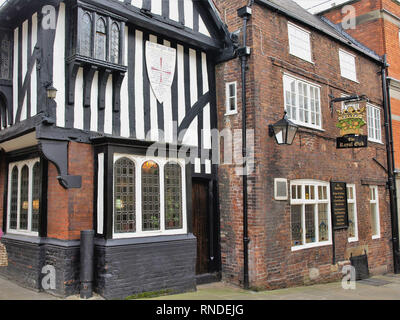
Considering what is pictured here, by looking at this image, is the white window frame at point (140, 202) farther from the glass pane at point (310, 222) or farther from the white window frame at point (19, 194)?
the glass pane at point (310, 222)

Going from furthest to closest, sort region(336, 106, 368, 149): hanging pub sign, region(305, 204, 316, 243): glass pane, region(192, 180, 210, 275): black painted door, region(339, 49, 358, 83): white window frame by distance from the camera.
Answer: region(339, 49, 358, 83): white window frame < region(336, 106, 368, 149): hanging pub sign < region(305, 204, 316, 243): glass pane < region(192, 180, 210, 275): black painted door

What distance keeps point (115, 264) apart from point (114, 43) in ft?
13.8

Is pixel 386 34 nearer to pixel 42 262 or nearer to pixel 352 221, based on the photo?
pixel 352 221

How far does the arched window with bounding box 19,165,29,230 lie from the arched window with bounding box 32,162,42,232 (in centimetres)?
34

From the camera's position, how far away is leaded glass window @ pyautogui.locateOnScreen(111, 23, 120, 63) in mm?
7449

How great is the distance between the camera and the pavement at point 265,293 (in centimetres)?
714

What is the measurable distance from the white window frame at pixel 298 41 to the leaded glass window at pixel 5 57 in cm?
700

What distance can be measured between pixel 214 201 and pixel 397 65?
1061 centimetres

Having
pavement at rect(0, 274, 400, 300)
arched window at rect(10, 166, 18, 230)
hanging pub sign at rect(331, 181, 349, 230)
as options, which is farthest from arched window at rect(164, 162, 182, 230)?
hanging pub sign at rect(331, 181, 349, 230)

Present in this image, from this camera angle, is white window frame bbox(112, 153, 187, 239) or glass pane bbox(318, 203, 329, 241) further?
glass pane bbox(318, 203, 329, 241)

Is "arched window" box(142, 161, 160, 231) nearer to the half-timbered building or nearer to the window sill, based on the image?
the half-timbered building

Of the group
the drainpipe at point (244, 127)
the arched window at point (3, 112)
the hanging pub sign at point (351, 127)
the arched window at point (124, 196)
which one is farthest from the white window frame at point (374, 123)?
the arched window at point (3, 112)

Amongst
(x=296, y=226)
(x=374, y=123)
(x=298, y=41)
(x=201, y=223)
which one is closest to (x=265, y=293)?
(x=201, y=223)

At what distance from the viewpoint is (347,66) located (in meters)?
12.7
